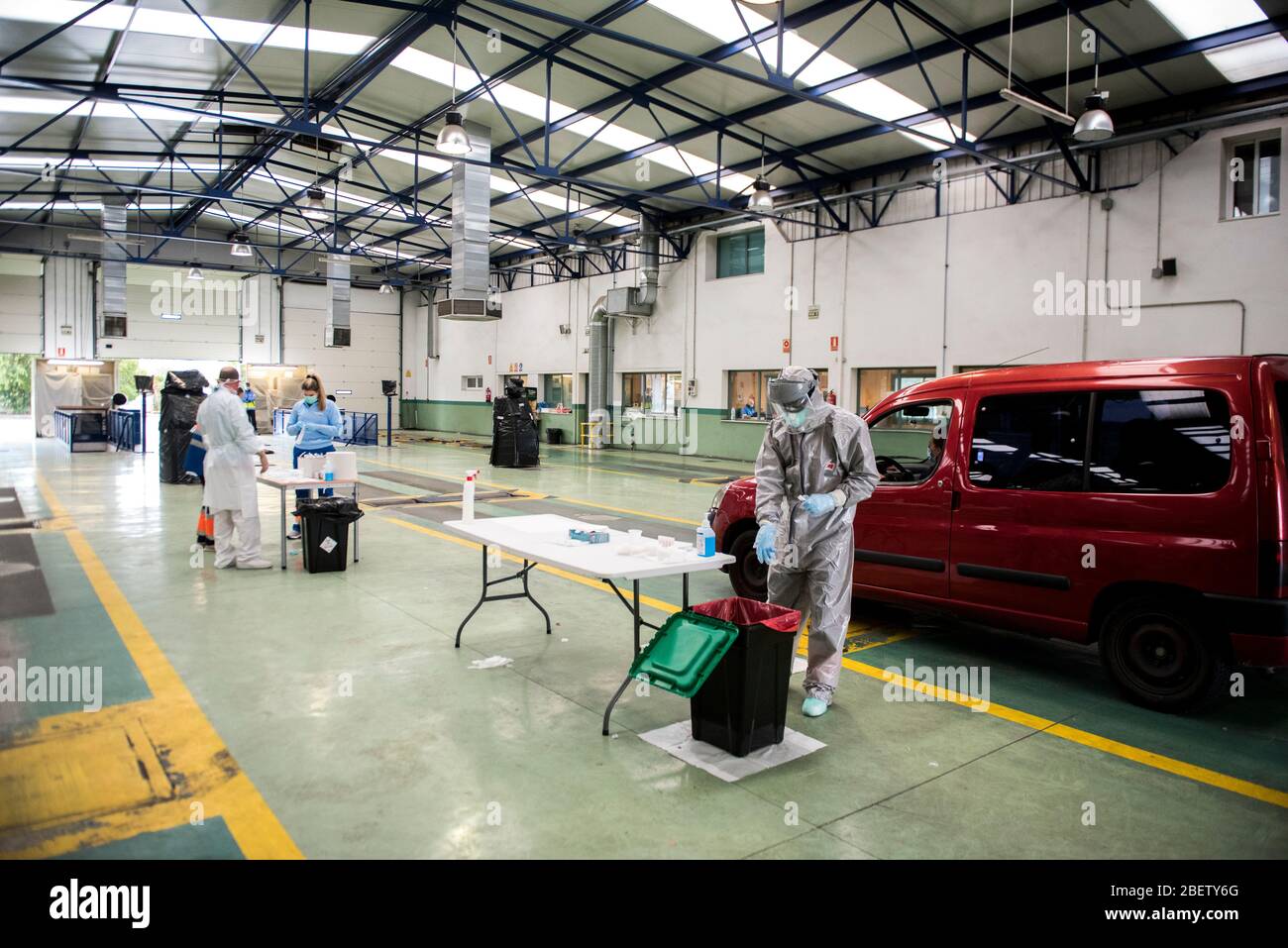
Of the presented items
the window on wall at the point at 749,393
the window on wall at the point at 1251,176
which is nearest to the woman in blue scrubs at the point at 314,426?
the window on wall at the point at 749,393

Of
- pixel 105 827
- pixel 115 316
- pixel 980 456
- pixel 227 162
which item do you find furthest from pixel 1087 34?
pixel 115 316

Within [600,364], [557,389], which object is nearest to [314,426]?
[600,364]

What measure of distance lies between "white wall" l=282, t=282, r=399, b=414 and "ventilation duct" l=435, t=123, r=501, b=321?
16.4 meters

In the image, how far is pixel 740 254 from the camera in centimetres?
1930

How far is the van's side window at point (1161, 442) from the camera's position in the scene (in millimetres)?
3918

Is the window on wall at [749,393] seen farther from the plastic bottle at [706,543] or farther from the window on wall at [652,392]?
the plastic bottle at [706,543]

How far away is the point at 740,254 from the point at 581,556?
53.7 feet

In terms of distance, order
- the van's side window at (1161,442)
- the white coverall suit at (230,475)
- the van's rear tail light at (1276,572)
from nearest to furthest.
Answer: the van's rear tail light at (1276,572) < the van's side window at (1161,442) < the white coverall suit at (230,475)

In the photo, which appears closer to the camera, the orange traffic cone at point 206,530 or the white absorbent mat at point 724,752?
the white absorbent mat at point 724,752

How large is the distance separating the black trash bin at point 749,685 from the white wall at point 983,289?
1093cm

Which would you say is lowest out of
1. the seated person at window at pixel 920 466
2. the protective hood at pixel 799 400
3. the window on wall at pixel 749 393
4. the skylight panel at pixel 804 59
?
the seated person at window at pixel 920 466

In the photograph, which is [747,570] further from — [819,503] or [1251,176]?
[1251,176]
